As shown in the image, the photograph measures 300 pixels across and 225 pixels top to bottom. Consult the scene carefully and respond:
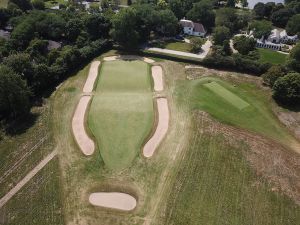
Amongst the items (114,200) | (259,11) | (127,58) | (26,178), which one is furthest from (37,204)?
(259,11)

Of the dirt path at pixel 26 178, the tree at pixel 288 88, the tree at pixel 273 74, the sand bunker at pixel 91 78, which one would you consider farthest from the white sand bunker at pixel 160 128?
the tree at pixel 273 74

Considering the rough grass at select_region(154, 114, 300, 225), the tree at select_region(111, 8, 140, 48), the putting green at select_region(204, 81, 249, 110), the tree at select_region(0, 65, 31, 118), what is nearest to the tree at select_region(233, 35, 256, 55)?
the putting green at select_region(204, 81, 249, 110)

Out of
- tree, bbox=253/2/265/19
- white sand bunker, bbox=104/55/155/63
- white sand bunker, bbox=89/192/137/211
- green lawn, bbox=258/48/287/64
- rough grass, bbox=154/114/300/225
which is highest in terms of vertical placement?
tree, bbox=253/2/265/19

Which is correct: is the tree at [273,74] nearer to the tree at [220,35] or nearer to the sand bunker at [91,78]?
the tree at [220,35]

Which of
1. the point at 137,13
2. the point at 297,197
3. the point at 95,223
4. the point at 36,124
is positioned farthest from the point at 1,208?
the point at 137,13

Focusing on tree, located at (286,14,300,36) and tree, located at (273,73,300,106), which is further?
tree, located at (286,14,300,36)

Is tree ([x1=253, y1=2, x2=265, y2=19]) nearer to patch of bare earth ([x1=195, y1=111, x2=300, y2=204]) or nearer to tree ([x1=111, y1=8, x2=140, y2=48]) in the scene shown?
tree ([x1=111, y1=8, x2=140, y2=48])

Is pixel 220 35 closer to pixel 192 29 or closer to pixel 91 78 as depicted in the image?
pixel 192 29
